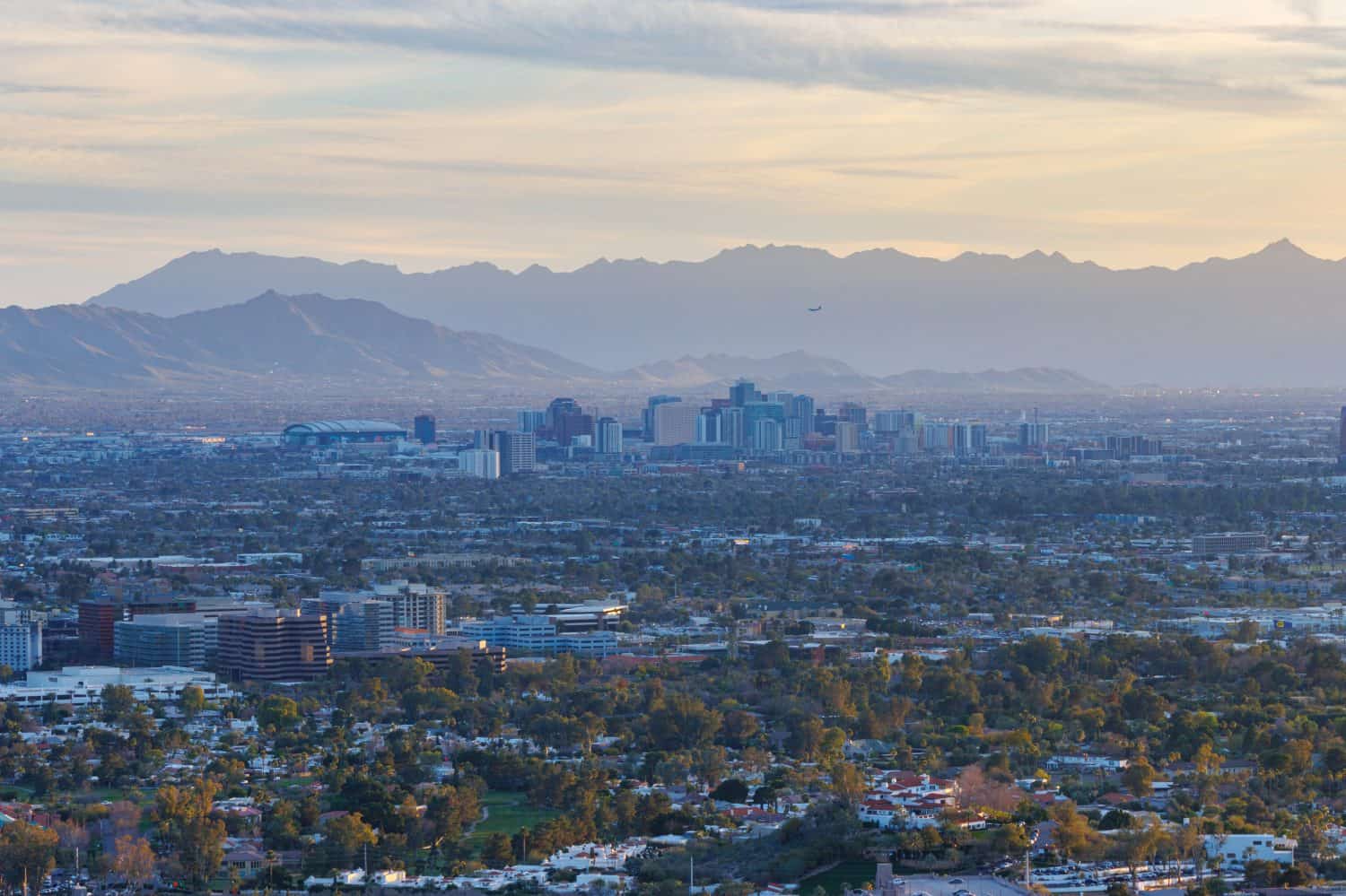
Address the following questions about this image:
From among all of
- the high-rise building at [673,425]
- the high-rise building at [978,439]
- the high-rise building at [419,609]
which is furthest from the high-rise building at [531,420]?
the high-rise building at [419,609]

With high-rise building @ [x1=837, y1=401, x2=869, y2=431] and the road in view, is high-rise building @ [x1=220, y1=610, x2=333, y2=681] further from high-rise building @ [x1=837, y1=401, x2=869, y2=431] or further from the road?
high-rise building @ [x1=837, y1=401, x2=869, y2=431]

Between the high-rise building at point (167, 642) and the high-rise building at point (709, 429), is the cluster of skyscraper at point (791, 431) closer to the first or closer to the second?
the high-rise building at point (709, 429)

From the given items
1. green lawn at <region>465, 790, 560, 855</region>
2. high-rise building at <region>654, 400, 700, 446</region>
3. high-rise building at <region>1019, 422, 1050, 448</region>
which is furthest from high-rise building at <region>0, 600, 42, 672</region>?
high-rise building at <region>654, 400, 700, 446</region>

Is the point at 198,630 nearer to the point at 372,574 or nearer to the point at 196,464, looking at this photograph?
the point at 372,574

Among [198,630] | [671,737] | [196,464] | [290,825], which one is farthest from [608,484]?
[290,825]

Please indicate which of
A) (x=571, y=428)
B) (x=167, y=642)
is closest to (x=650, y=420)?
(x=571, y=428)
